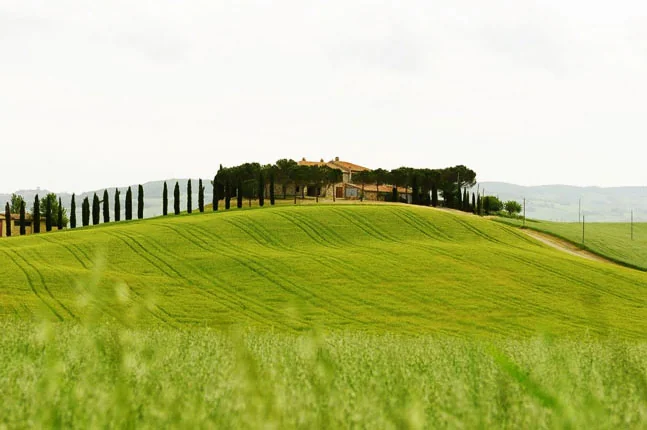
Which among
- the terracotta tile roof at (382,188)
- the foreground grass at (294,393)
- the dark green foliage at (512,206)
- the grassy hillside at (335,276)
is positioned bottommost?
the grassy hillside at (335,276)

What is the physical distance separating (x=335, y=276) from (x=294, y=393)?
2149 inches

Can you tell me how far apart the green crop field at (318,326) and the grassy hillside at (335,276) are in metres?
0.29

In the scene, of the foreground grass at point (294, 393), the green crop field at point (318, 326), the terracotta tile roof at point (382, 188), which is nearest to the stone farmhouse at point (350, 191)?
the terracotta tile roof at point (382, 188)

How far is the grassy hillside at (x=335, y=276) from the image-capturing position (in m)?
46.0

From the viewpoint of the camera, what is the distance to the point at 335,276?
5931 cm

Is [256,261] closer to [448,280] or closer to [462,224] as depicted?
[448,280]

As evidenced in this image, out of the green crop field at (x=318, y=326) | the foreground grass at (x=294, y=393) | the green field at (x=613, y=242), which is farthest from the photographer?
the green field at (x=613, y=242)

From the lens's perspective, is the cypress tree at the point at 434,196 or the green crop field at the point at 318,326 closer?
the green crop field at the point at 318,326

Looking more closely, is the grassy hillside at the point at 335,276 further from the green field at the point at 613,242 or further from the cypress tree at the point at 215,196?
the cypress tree at the point at 215,196

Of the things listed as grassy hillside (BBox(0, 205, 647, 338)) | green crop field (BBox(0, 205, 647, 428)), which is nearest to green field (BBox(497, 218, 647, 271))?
green crop field (BBox(0, 205, 647, 428))

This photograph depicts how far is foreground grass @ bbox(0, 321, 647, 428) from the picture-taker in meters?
3.89

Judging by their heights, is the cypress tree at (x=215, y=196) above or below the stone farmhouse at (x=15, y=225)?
above

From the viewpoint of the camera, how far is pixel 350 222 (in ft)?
291

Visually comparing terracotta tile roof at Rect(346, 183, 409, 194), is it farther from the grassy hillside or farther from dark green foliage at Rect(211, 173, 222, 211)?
the grassy hillside
